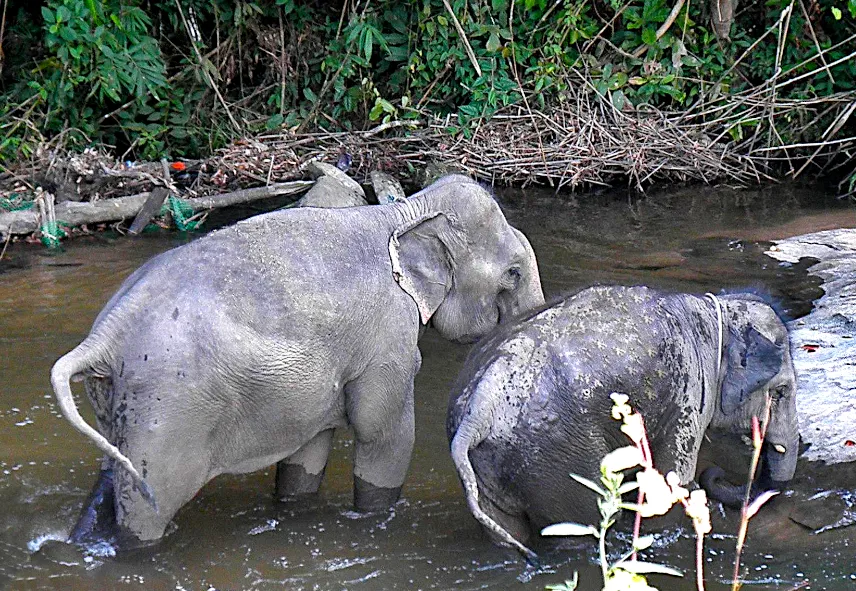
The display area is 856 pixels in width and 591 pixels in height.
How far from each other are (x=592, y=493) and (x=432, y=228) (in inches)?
41.7

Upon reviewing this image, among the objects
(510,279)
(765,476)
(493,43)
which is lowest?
(765,476)

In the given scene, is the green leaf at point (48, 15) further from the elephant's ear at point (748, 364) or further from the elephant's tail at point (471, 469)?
the elephant's ear at point (748, 364)

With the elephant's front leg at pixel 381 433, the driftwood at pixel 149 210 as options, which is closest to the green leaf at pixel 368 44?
the driftwood at pixel 149 210

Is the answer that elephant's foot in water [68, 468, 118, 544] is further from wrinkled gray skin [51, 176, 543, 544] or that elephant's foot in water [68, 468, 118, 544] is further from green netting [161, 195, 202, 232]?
green netting [161, 195, 202, 232]

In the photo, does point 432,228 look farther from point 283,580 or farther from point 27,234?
point 27,234

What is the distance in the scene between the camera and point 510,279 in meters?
4.36

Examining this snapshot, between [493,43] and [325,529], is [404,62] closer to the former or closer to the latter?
[493,43]

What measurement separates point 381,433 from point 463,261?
66cm

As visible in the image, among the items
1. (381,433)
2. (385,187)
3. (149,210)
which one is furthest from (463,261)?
(149,210)

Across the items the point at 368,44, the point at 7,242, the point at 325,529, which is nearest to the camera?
the point at 325,529

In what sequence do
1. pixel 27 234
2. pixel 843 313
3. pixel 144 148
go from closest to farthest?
pixel 843 313 < pixel 27 234 < pixel 144 148

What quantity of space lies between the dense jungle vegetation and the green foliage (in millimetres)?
14

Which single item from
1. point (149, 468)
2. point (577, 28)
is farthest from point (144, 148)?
point (149, 468)

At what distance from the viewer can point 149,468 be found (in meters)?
3.65
